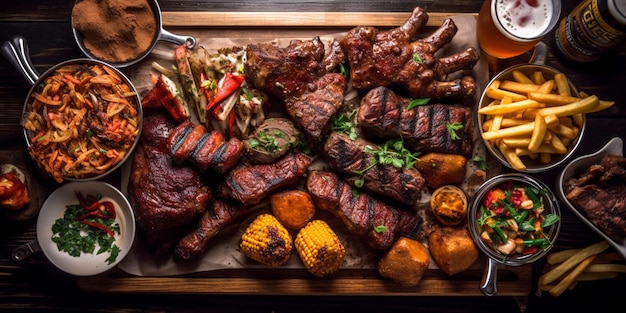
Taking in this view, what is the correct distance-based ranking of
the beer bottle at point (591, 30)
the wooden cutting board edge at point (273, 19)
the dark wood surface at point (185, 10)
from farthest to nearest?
the dark wood surface at point (185, 10)
the wooden cutting board edge at point (273, 19)
the beer bottle at point (591, 30)

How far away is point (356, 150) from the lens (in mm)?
4129

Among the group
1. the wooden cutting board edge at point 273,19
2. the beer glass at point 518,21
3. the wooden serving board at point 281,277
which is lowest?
the wooden serving board at point 281,277

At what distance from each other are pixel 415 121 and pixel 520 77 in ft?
2.90

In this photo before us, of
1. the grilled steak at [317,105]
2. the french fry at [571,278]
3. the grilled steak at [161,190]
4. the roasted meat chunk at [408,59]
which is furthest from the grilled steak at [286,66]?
the french fry at [571,278]

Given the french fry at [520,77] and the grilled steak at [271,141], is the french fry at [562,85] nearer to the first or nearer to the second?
the french fry at [520,77]

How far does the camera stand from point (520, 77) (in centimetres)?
417

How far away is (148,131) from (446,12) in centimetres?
267

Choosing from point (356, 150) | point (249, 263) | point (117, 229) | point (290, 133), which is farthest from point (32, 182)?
point (356, 150)

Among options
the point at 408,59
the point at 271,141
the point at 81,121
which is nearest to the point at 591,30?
the point at 408,59

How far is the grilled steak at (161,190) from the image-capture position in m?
4.06

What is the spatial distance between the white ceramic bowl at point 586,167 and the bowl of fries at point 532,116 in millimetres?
157

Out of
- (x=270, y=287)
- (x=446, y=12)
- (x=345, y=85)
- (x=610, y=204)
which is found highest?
(x=446, y=12)

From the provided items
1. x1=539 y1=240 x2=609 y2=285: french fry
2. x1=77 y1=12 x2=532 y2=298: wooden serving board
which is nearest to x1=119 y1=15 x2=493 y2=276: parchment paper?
x1=77 y1=12 x2=532 y2=298: wooden serving board

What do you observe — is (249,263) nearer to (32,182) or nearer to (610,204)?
(32,182)
